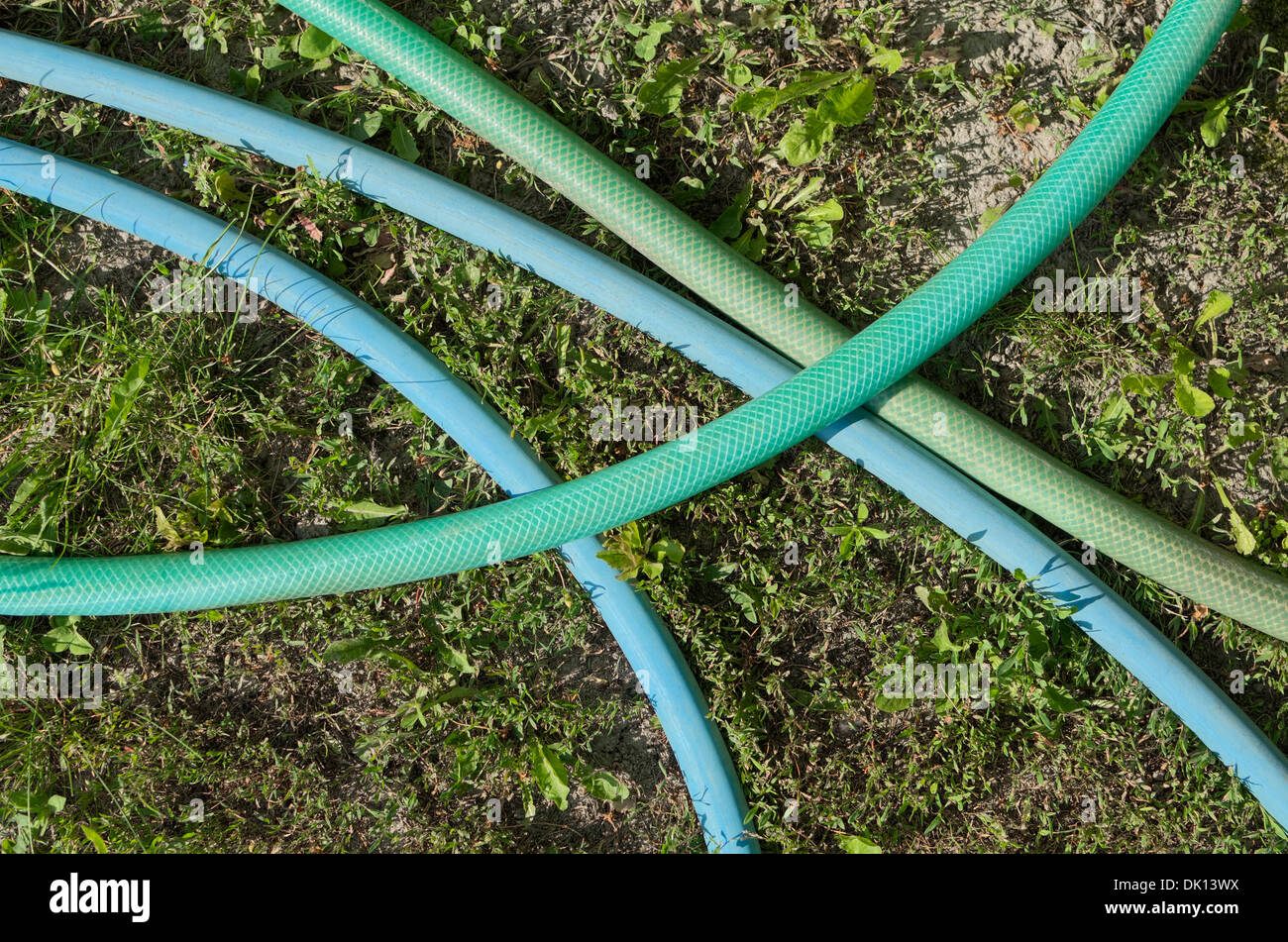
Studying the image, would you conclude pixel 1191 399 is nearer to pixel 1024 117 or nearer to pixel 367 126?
pixel 1024 117

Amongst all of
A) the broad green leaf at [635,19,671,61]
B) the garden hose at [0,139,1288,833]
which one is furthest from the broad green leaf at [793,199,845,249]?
the broad green leaf at [635,19,671,61]

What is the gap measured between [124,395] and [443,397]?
1.03m

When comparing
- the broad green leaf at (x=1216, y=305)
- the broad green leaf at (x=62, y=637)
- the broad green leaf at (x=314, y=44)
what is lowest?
the broad green leaf at (x=62, y=637)

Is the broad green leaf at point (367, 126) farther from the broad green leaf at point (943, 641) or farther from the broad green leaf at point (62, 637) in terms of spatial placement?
the broad green leaf at point (943, 641)

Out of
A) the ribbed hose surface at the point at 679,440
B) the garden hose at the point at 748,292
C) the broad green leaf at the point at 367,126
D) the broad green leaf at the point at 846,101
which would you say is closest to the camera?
the ribbed hose surface at the point at 679,440

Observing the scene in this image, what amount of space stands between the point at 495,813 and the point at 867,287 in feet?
6.85

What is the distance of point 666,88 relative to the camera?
286 centimetres

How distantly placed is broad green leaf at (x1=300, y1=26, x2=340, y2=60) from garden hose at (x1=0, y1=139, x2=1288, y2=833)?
0.63 meters

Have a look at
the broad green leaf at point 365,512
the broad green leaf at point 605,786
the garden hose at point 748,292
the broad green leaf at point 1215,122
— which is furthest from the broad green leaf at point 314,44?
the broad green leaf at point 1215,122

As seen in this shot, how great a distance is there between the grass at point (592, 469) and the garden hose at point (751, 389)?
0.18 meters

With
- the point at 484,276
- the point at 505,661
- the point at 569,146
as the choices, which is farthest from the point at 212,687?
the point at 569,146

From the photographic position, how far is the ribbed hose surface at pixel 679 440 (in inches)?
98.3

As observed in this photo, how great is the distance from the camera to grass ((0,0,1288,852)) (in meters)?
2.88
